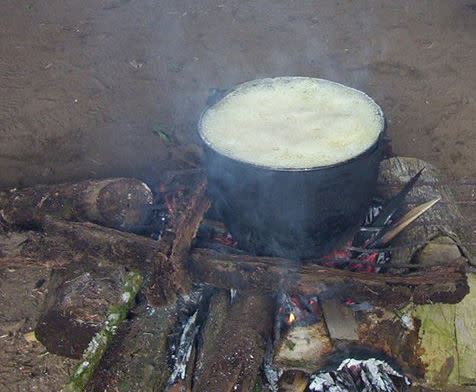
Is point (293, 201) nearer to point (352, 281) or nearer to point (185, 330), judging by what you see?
point (352, 281)

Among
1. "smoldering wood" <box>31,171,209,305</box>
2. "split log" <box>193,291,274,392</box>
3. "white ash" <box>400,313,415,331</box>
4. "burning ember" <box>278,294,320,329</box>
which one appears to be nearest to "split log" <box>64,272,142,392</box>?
"smoldering wood" <box>31,171,209,305</box>

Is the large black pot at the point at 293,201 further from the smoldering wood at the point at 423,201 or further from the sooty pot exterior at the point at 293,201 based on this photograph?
the smoldering wood at the point at 423,201

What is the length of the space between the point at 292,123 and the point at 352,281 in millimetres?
992

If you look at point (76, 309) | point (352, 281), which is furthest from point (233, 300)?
point (76, 309)

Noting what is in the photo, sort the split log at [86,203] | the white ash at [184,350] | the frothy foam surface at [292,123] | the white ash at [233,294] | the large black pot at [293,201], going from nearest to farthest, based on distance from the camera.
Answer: the large black pot at [293,201]
the frothy foam surface at [292,123]
the white ash at [184,350]
the white ash at [233,294]
the split log at [86,203]

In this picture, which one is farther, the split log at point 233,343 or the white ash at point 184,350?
the white ash at point 184,350

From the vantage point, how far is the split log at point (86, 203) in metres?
3.71

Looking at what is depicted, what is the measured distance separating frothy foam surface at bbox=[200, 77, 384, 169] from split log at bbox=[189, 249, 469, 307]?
2.22ft

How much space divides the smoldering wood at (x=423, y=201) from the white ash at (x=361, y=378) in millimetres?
701

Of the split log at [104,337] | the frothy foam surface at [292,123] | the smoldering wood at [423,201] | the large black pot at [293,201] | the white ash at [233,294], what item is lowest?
the split log at [104,337]

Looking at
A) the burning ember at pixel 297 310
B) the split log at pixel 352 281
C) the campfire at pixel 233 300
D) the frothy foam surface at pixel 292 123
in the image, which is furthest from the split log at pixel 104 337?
the frothy foam surface at pixel 292 123

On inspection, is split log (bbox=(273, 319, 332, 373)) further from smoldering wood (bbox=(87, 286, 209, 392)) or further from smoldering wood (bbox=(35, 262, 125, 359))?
smoldering wood (bbox=(35, 262, 125, 359))

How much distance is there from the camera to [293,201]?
2.64m

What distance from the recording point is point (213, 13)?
786cm
